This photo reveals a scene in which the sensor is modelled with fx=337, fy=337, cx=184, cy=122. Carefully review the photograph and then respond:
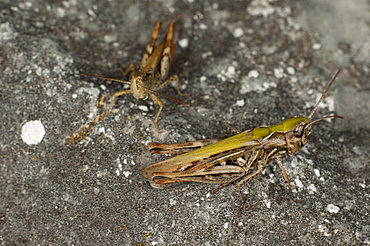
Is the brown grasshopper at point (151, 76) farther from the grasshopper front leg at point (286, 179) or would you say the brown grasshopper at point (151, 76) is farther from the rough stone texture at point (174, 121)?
the grasshopper front leg at point (286, 179)

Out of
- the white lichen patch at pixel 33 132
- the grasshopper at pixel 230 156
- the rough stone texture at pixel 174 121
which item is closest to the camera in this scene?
the grasshopper at pixel 230 156

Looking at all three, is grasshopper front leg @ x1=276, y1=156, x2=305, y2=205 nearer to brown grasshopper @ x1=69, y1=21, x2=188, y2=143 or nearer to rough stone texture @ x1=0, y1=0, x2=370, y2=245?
rough stone texture @ x1=0, y1=0, x2=370, y2=245

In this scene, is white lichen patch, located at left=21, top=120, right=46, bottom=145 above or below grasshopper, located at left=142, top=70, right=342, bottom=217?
below

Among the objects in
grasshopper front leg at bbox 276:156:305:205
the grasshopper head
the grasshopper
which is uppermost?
the grasshopper head

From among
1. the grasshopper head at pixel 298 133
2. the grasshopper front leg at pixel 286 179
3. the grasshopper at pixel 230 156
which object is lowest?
the grasshopper front leg at pixel 286 179

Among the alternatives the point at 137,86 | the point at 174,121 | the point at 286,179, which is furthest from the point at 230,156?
the point at 137,86

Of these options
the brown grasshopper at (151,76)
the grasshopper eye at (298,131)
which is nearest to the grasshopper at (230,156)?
the grasshopper eye at (298,131)

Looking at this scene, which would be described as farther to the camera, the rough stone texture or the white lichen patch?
the white lichen patch

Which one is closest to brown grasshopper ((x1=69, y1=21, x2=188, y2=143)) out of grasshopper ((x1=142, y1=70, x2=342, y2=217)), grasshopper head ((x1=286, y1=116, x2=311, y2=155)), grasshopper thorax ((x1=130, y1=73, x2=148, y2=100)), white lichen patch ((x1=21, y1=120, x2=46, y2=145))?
grasshopper thorax ((x1=130, y1=73, x2=148, y2=100))
